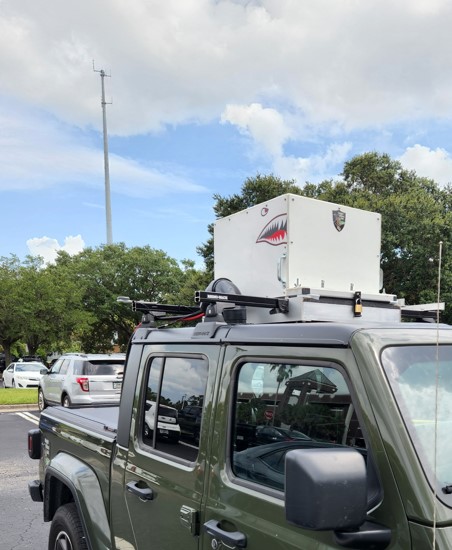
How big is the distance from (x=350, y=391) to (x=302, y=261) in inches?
79.9

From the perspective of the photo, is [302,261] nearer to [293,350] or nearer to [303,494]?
[293,350]

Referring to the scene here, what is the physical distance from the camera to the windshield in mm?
1489

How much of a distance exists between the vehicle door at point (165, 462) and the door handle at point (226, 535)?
118 mm

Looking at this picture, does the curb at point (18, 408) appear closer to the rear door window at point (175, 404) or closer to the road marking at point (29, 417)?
the road marking at point (29, 417)

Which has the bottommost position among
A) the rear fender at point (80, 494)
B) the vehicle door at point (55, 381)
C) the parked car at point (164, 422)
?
the vehicle door at point (55, 381)

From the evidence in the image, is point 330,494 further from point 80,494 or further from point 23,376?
point 23,376

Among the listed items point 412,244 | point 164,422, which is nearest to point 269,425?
point 164,422

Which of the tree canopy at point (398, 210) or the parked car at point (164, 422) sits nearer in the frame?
the parked car at point (164, 422)

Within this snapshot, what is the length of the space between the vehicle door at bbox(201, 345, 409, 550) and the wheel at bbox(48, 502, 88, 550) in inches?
54.3

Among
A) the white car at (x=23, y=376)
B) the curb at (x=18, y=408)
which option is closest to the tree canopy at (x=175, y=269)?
the white car at (x=23, y=376)

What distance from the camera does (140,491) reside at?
2.46 m

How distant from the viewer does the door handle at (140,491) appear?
2.41 metres

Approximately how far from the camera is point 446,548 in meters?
1.33

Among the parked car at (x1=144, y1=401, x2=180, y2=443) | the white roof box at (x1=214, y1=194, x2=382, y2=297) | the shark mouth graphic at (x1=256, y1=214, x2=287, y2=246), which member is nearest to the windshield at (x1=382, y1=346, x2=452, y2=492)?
the parked car at (x1=144, y1=401, x2=180, y2=443)
